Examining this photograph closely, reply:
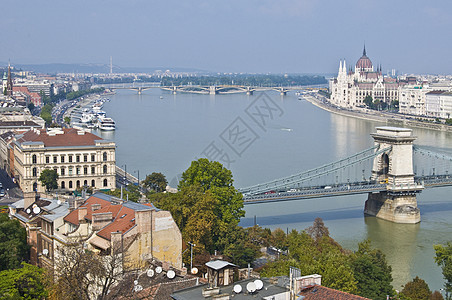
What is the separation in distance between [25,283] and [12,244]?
194 cm

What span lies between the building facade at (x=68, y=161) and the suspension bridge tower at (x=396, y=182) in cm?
825

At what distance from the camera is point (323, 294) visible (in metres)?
7.26

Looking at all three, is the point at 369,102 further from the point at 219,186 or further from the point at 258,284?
the point at 258,284

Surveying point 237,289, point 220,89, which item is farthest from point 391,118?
point 237,289

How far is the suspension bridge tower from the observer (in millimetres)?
19645

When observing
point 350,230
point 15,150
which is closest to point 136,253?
point 350,230

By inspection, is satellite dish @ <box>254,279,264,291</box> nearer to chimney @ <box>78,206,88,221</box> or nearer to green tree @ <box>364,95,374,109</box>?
chimney @ <box>78,206,88,221</box>

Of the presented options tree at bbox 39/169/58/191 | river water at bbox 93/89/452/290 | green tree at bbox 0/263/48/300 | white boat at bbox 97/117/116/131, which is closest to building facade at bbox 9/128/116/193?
tree at bbox 39/169/58/191

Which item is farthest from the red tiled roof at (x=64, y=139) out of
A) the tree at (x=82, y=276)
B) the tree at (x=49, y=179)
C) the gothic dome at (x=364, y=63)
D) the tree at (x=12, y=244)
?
the gothic dome at (x=364, y=63)

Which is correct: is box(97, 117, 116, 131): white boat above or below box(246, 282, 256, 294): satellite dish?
below

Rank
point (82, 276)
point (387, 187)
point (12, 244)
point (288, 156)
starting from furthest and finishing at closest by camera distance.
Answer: point (288, 156), point (387, 187), point (12, 244), point (82, 276)

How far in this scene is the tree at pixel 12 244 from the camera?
417 inches

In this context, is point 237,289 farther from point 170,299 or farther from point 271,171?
point 271,171

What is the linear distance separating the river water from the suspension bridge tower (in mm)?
416
